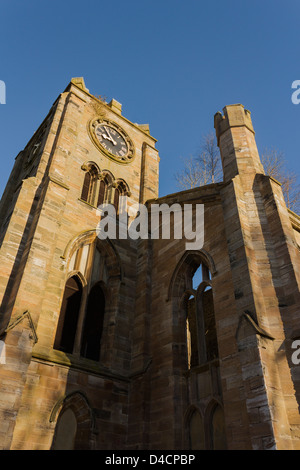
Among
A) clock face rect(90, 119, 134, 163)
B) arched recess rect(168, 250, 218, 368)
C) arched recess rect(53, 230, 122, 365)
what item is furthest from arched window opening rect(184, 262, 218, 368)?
clock face rect(90, 119, 134, 163)

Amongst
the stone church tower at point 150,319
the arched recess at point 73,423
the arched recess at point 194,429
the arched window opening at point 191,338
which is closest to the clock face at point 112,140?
the stone church tower at point 150,319

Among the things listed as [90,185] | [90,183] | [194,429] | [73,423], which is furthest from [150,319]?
[90,183]

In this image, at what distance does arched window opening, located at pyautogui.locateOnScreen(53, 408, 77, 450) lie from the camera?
9.09m

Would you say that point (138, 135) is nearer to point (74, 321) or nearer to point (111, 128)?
point (111, 128)

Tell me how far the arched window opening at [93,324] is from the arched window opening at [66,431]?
188 cm

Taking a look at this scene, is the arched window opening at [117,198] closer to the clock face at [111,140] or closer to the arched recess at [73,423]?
the clock face at [111,140]

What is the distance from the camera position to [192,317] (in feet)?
40.6

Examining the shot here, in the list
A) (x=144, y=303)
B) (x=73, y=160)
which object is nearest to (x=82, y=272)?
(x=144, y=303)

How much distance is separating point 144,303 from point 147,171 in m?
7.82

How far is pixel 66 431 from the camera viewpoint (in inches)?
368

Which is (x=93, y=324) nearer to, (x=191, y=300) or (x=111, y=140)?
(x=191, y=300)

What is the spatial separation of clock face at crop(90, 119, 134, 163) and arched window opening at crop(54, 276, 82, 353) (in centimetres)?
727

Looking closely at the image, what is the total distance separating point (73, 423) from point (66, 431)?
1.02 ft

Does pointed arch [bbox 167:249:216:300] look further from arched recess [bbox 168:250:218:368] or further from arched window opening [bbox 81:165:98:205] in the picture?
arched window opening [bbox 81:165:98:205]
